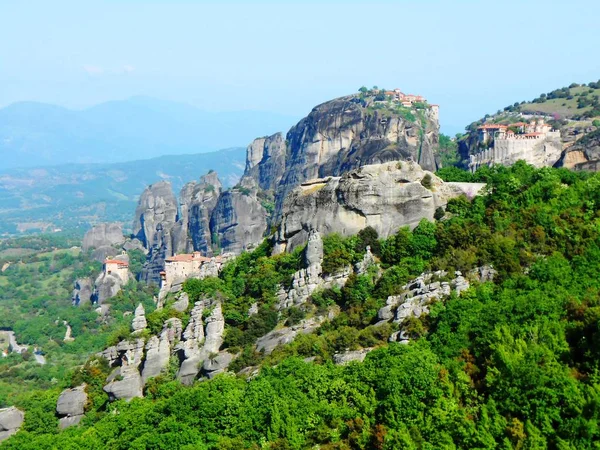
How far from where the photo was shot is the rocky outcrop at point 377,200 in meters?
35.0

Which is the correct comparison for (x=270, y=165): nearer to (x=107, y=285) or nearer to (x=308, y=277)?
(x=107, y=285)

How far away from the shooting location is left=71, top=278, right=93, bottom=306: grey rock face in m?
84.5

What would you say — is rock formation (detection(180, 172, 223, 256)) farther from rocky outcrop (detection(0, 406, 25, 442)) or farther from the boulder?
rocky outcrop (detection(0, 406, 25, 442))

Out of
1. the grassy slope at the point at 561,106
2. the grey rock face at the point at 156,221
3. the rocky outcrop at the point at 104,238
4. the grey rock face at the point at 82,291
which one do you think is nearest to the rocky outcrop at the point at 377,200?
the grey rock face at the point at 82,291

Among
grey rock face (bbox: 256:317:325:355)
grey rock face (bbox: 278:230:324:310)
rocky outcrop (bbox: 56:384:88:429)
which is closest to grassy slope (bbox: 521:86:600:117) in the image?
grey rock face (bbox: 278:230:324:310)

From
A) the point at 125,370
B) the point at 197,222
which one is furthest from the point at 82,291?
the point at 125,370

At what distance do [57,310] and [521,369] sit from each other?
67783 millimetres

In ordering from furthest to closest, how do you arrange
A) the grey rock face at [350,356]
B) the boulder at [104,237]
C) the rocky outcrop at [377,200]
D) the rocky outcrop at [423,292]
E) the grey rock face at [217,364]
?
the boulder at [104,237], the rocky outcrop at [377,200], the grey rock face at [217,364], the rocky outcrop at [423,292], the grey rock face at [350,356]

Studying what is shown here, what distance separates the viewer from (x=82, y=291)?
85.4 metres

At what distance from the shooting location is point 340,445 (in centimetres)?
2273

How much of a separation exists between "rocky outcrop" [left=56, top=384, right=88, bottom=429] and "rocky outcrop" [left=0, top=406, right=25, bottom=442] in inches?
55.5

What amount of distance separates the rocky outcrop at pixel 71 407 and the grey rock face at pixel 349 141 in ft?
164

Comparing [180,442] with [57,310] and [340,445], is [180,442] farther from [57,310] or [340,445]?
[57,310]

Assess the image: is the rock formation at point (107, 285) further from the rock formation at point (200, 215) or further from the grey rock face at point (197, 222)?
the rock formation at point (200, 215)
